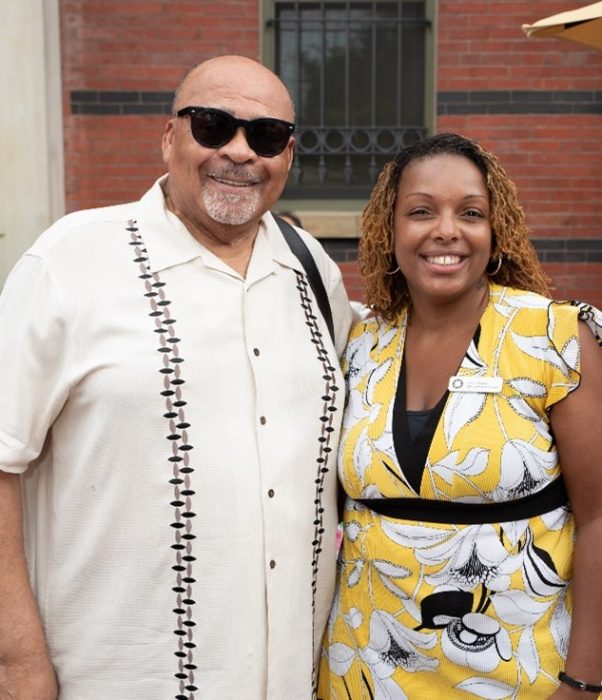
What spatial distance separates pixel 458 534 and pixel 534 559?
0.64 ft

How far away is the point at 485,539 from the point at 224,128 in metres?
1.21

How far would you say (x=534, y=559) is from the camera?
2359 millimetres

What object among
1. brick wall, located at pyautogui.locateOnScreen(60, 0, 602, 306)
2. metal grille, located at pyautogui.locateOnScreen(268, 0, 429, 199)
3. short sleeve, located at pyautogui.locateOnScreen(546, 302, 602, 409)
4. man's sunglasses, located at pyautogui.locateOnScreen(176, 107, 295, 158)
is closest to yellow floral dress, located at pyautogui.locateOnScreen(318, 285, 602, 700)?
short sleeve, located at pyautogui.locateOnScreen(546, 302, 602, 409)

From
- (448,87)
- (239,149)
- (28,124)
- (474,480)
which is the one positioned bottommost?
(474,480)

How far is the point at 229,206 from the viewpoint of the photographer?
2.47m

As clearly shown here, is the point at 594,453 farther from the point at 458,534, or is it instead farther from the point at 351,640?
the point at 351,640

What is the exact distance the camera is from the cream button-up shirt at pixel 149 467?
7.57 ft

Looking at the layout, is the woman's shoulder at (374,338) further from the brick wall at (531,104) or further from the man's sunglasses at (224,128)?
the brick wall at (531,104)

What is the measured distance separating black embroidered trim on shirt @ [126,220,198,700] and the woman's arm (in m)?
0.90

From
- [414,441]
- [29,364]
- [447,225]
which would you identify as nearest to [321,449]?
[414,441]

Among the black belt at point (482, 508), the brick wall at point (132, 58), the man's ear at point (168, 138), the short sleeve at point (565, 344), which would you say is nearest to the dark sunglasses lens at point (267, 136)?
the man's ear at point (168, 138)

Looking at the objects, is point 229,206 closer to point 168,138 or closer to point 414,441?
point 168,138

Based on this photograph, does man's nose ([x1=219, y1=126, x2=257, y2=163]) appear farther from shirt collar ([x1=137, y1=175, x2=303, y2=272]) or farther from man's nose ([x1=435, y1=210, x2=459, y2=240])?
man's nose ([x1=435, y1=210, x2=459, y2=240])

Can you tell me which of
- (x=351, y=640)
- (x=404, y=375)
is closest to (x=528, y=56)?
(x=404, y=375)
